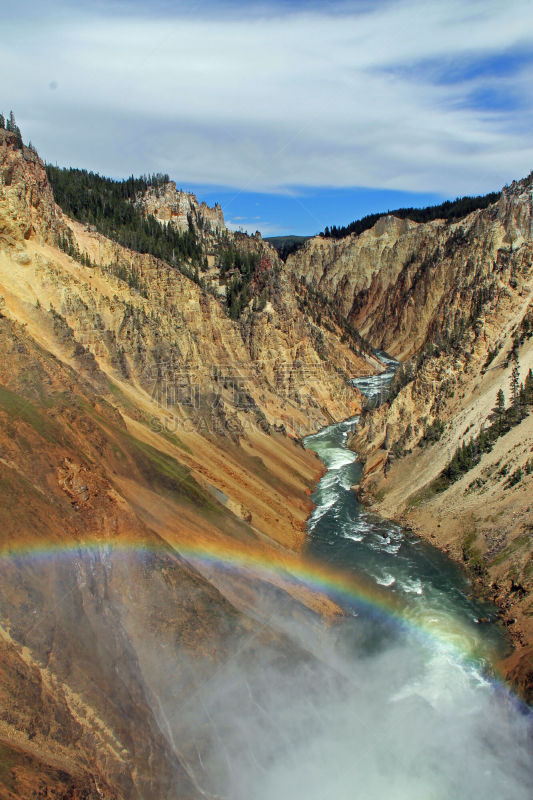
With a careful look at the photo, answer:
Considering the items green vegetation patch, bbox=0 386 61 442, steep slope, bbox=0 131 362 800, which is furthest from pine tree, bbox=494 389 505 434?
green vegetation patch, bbox=0 386 61 442

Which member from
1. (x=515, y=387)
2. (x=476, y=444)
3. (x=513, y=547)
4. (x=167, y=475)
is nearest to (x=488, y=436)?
(x=476, y=444)

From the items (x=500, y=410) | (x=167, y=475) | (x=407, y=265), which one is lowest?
(x=167, y=475)

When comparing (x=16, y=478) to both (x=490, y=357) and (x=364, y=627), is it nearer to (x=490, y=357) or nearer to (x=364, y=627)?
(x=364, y=627)

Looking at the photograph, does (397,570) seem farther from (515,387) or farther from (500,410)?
(515,387)

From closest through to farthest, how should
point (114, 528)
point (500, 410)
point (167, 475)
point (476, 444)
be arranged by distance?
point (114, 528) → point (167, 475) → point (476, 444) → point (500, 410)

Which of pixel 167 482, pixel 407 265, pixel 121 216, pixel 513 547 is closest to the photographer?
pixel 167 482

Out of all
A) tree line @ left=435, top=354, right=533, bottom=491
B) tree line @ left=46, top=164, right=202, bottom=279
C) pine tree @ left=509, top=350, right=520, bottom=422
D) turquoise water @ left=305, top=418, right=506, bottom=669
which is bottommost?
turquoise water @ left=305, top=418, right=506, bottom=669

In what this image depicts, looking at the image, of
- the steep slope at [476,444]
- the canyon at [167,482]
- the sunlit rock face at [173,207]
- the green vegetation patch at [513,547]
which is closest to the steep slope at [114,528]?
the canyon at [167,482]

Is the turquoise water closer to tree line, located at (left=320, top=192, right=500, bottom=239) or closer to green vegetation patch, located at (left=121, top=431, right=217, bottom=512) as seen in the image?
green vegetation patch, located at (left=121, top=431, right=217, bottom=512)
